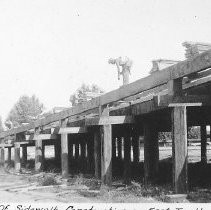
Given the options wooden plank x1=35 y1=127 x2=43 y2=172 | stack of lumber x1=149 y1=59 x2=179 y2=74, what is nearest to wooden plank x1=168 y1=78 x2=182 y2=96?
stack of lumber x1=149 y1=59 x2=179 y2=74

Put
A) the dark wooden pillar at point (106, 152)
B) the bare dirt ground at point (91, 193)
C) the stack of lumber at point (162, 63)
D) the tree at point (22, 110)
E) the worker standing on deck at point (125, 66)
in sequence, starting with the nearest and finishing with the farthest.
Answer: the bare dirt ground at point (91, 193) → the stack of lumber at point (162, 63) → the dark wooden pillar at point (106, 152) → the worker standing on deck at point (125, 66) → the tree at point (22, 110)

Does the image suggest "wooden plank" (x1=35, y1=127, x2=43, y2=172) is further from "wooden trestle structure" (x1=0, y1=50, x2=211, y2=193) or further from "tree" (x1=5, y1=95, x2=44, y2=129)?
"tree" (x1=5, y1=95, x2=44, y2=129)

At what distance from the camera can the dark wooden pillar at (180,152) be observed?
7.25m

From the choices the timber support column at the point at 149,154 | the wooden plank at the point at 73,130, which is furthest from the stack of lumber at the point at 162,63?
the wooden plank at the point at 73,130

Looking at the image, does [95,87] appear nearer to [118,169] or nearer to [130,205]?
[118,169]

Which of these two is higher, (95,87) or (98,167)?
(95,87)

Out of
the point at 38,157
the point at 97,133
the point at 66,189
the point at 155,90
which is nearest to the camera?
the point at 155,90

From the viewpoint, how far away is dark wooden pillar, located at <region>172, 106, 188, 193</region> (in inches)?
285

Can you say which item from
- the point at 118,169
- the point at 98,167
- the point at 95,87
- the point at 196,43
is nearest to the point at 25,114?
the point at 95,87

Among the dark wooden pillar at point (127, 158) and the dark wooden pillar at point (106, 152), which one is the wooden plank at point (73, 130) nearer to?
the dark wooden pillar at point (127, 158)

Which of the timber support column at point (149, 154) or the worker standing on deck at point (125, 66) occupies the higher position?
the worker standing on deck at point (125, 66)

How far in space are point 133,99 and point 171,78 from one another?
4.13 m

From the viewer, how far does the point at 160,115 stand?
35.5 feet

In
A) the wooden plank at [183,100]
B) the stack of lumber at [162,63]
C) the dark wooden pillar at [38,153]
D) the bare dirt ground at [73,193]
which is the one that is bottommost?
the bare dirt ground at [73,193]
